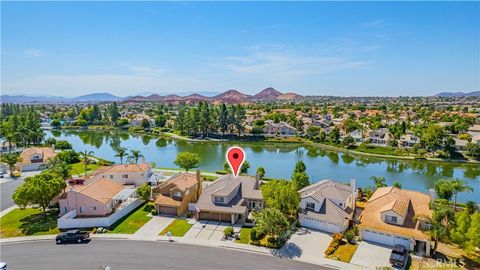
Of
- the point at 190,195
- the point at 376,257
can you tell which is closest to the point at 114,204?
the point at 190,195

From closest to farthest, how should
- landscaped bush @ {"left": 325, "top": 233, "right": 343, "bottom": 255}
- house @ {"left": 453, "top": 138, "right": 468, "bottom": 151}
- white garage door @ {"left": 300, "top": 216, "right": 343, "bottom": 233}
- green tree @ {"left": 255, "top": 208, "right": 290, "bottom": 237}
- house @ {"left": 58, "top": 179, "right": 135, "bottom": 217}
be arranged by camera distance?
landscaped bush @ {"left": 325, "top": 233, "right": 343, "bottom": 255} < green tree @ {"left": 255, "top": 208, "right": 290, "bottom": 237} < white garage door @ {"left": 300, "top": 216, "right": 343, "bottom": 233} < house @ {"left": 58, "top": 179, "right": 135, "bottom": 217} < house @ {"left": 453, "top": 138, "right": 468, "bottom": 151}

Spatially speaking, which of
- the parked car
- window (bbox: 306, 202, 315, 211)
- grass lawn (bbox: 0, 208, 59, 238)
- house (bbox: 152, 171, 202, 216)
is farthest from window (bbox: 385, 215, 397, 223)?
grass lawn (bbox: 0, 208, 59, 238)

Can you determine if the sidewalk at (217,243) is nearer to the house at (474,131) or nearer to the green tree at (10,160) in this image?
the green tree at (10,160)

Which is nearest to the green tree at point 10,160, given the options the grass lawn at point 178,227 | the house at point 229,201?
the grass lawn at point 178,227

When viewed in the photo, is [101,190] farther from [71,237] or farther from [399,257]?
[399,257]

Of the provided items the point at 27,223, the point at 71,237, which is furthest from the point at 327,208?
the point at 27,223

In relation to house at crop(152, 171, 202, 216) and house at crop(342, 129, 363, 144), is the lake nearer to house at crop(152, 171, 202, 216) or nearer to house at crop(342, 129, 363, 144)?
house at crop(342, 129, 363, 144)
